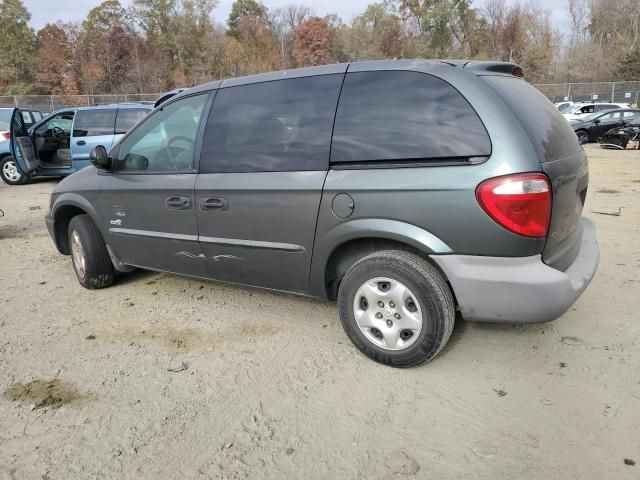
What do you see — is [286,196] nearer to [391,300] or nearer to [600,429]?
[391,300]

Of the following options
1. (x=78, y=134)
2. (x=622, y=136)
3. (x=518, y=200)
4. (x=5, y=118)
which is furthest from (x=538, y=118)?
(x=622, y=136)

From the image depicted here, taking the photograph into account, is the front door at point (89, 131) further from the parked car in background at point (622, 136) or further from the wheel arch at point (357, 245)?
the parked car in background at point (622, 136)

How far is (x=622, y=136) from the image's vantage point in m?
15.7

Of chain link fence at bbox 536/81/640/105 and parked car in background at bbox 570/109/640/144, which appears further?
chain link fence at bbox 536/81/640/105

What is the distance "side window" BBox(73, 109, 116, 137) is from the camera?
9.73 m

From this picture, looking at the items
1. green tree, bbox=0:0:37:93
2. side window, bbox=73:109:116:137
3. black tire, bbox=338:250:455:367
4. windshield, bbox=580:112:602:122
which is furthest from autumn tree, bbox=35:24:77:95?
black tire, bbox=338:250:455:367

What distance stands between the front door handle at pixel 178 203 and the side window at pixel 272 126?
0.83ft

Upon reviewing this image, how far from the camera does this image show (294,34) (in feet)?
197

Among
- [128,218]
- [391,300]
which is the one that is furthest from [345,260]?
[128,218]

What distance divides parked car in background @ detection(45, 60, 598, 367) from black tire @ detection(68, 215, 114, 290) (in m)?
0.79

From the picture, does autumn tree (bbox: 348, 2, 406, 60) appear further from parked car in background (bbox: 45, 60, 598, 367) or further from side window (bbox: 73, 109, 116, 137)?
parked car in background (bbox: 45, 60, 598, 367)

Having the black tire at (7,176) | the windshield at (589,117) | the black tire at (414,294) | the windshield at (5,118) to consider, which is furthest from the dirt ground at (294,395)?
the windshield at (589,117)

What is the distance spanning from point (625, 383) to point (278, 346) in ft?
6.69

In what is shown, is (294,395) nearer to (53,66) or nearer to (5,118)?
(5,118)
